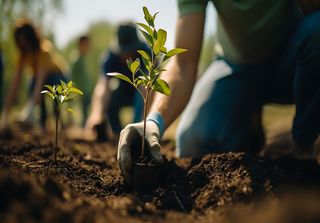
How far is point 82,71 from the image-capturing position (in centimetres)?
813

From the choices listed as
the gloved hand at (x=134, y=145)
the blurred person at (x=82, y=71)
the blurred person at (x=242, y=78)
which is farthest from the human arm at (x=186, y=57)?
the blurred person at (x=82, y=71)

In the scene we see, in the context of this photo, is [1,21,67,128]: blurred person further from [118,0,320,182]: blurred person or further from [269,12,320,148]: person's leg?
[269,12,320,148]: person's leg

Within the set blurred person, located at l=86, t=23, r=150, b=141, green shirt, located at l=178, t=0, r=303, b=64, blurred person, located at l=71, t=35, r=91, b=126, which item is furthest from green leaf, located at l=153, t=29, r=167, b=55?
blurred person, located at l=71, t=35, r=91, b=126

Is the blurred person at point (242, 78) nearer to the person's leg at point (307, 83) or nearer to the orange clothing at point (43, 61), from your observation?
the person's leg at point (307, 83)

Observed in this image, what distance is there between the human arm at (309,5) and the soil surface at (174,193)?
3.47 ft

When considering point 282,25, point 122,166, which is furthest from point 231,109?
point 122,166

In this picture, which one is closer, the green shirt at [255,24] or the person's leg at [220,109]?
the green shirt at [255,24]

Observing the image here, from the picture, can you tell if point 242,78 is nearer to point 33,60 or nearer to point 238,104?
point 238,104

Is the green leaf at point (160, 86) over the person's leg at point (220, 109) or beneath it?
over

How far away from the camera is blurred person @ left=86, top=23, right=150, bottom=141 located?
4941 mm

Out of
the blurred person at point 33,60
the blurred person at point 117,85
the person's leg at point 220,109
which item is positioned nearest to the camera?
the person's leg at point 220,109

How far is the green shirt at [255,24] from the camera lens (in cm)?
255

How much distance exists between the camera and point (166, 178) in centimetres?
179

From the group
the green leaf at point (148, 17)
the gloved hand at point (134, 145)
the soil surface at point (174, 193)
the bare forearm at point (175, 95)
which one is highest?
the green leaf at point (148, 17)
